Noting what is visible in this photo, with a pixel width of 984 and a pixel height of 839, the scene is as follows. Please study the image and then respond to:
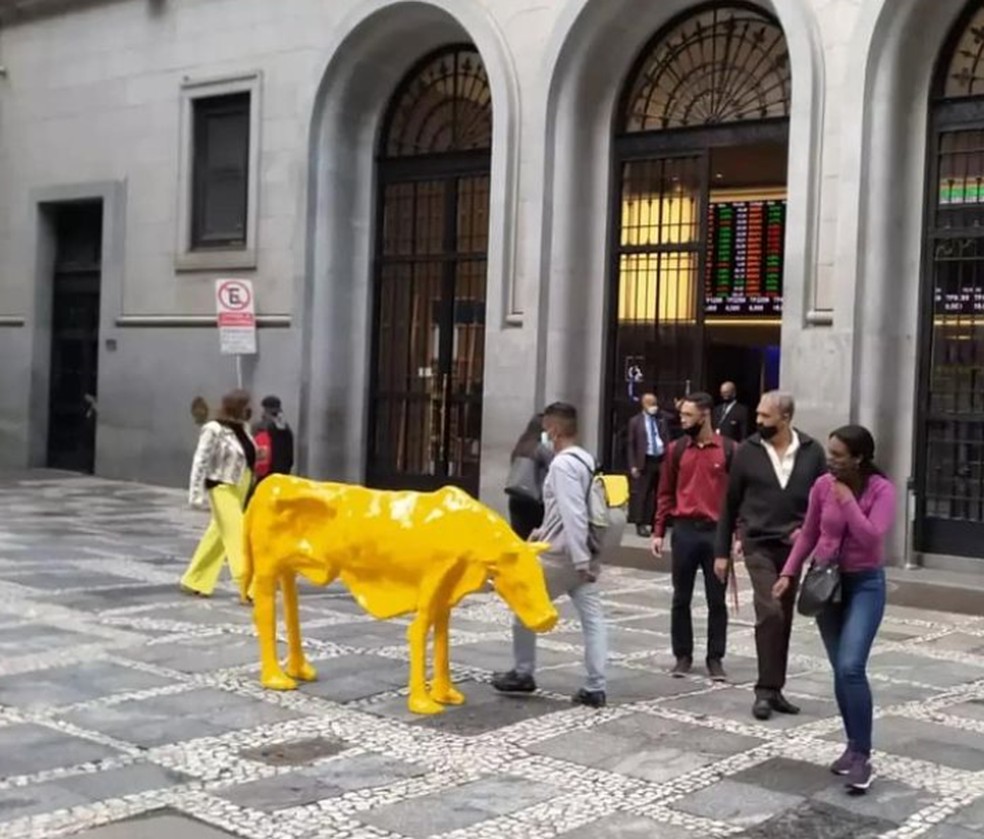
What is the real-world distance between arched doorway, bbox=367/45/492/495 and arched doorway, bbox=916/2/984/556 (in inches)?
240

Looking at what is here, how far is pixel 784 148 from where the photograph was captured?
17.4 m

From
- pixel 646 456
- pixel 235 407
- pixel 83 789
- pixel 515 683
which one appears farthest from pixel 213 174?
pixel 83 789

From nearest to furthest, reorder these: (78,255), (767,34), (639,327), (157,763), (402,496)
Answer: (157,763), (402,496), (767,34), (639,327), (78,255)

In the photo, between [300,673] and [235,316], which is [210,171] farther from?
[300,673]

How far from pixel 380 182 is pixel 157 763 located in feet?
47.5

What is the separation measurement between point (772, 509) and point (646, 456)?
8.65 meters

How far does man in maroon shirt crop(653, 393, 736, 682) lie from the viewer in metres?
8.54

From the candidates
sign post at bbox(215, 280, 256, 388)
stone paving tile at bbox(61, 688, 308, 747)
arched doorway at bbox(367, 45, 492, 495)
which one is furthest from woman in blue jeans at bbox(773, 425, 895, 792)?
sign post at bbox(215, 280, 256, 388)

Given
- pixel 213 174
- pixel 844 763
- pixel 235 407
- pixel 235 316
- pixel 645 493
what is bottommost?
pixel 844 763

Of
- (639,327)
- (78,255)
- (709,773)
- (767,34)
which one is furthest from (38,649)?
(78,255)

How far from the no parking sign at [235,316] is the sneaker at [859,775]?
14.3 metres

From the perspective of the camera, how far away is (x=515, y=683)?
805cm

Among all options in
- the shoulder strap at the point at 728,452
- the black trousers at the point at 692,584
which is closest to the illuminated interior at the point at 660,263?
the shoulder strap at the point at 728,452

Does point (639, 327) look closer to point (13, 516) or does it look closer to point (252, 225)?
point (252, 225)
